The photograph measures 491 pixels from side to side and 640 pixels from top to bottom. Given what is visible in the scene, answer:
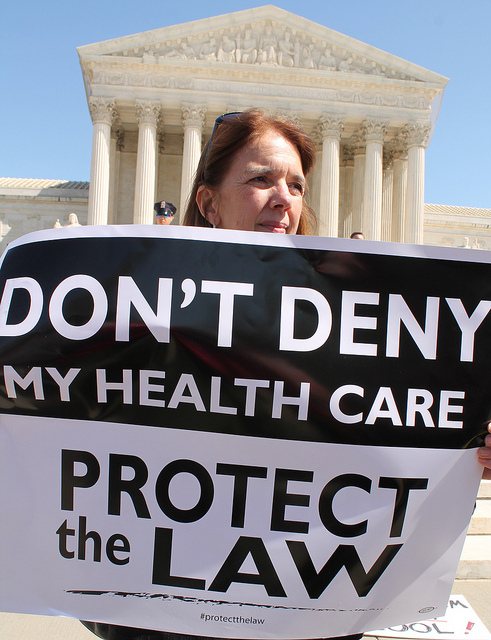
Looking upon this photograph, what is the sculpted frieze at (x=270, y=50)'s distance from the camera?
98.2ft

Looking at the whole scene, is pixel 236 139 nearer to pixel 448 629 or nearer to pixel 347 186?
pixel 448 629

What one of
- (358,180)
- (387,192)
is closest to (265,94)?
(358,180)

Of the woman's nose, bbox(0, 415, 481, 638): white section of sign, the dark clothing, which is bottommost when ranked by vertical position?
the dark clothing

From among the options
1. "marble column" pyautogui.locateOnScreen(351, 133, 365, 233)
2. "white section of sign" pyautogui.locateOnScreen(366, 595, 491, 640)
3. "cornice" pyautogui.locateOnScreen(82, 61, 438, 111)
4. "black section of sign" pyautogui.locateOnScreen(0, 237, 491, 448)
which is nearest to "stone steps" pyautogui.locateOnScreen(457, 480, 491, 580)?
"white section of sign" pyautogui.locateOnScreen(366, 595, 491, 640)

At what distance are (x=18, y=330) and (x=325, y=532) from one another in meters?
0.95

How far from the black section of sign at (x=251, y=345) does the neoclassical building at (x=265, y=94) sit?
27486 millimetres

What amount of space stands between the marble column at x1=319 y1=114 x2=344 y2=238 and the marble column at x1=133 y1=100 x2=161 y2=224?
8827 millimetres

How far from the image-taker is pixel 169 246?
1504 millimetres

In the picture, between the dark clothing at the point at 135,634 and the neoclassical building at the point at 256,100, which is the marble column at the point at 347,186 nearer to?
the neoclassical building at the point at 256,100

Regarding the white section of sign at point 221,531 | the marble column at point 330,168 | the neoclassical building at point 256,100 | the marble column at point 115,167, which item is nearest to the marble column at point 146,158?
the neoclassical building at point 256,100

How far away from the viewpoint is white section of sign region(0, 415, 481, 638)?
4.63 feet

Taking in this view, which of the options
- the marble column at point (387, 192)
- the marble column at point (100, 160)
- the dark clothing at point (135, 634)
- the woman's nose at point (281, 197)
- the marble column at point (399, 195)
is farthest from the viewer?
the marble column at point (387, 192)

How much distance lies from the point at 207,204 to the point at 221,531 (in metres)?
1.06

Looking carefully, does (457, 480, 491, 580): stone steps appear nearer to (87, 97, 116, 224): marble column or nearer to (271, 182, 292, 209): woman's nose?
(271, 182, 292, 209): woman's nose
